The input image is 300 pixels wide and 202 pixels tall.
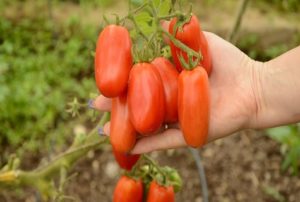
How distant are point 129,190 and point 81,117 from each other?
4.73ft

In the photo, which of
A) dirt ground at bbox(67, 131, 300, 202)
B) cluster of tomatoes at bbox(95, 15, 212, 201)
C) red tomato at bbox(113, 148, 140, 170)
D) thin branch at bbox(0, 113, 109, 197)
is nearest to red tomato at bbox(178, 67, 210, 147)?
cluster of tomatoes at bbox(95, 15, 212, 201)

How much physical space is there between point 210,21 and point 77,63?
93 cm

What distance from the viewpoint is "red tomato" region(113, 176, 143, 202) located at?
1766 millimetres

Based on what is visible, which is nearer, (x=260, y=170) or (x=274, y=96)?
(x=274, y=96)

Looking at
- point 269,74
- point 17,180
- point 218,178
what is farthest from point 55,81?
point 269,74

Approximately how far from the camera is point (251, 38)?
12.5 feet

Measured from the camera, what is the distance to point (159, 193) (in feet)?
5.66

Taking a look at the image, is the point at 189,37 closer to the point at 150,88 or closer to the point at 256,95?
the point at 150,88

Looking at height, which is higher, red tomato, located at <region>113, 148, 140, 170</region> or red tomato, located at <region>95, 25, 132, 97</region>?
red tomato, located at <region>95, 25, 132, 97</region>

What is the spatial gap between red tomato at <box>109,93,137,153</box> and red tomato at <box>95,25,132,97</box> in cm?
5

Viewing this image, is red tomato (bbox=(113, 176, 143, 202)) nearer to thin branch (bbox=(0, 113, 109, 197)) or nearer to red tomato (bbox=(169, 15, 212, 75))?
thin branch (bbox=(0, 113, 109, 197))

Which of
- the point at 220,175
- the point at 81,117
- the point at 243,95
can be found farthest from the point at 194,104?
the point at 81,117

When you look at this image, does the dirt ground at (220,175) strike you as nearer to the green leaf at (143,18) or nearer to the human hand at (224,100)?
the human hand at (224,100)

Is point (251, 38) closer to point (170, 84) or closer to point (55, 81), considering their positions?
point (55, 81)
